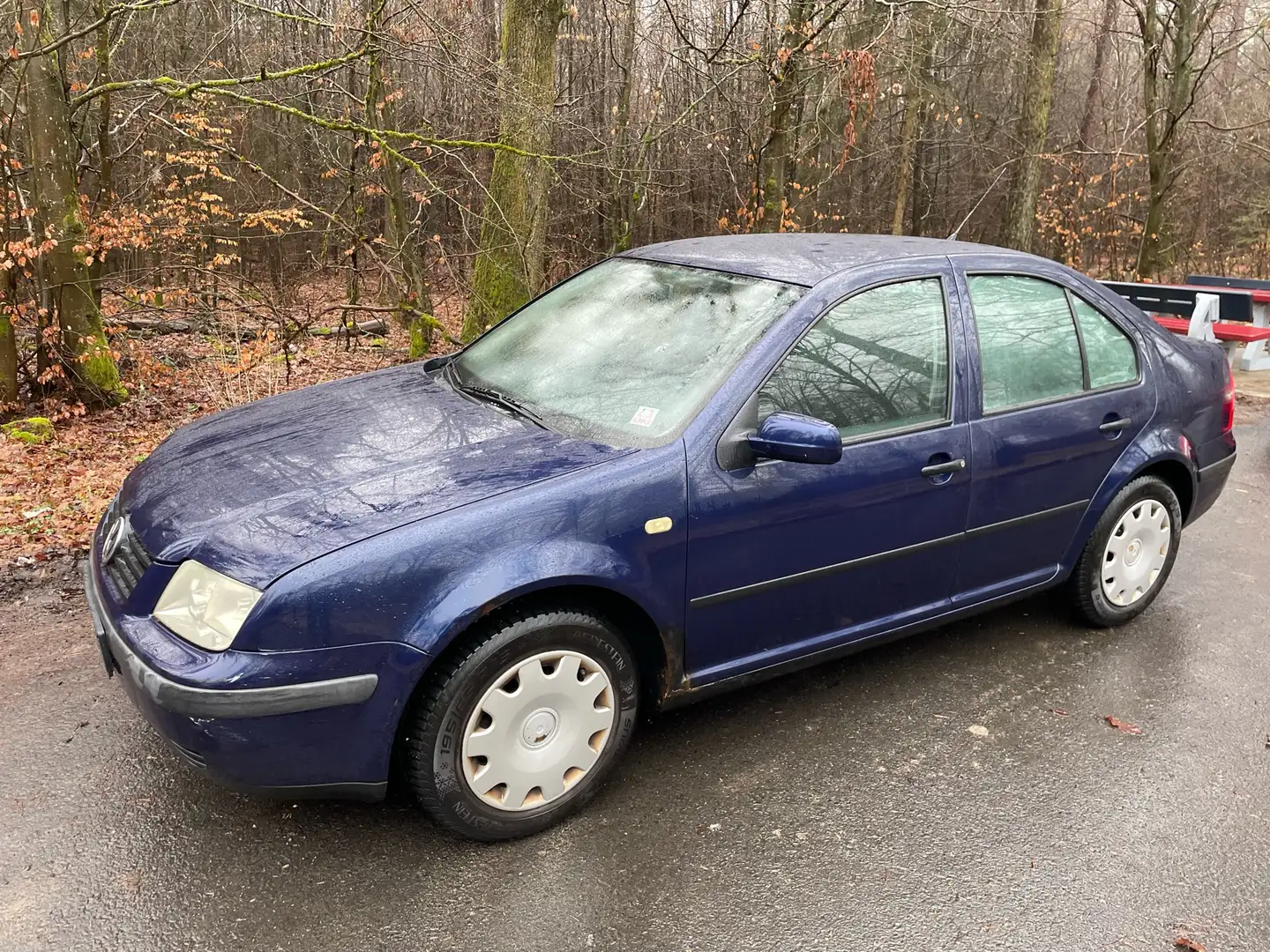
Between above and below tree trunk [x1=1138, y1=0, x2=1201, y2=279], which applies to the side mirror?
below

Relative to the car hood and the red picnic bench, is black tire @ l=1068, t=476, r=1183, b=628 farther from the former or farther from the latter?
the red picnic bench

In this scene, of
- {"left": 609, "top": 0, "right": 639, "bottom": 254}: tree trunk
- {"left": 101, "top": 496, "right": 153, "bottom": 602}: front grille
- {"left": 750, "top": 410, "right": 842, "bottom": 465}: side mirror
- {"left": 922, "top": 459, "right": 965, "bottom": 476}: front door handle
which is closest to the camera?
{"left": 101, "top": 496, "right": 153, "bottom": 602}: front grille

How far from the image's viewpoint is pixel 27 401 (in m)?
7.46

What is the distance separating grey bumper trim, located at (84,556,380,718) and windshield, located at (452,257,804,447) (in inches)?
41.1

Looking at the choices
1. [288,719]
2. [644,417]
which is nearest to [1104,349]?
[644,417]

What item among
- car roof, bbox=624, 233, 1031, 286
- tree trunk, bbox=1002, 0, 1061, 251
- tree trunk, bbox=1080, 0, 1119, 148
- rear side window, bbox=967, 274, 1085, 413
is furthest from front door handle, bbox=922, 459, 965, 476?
tree trunk, bbox=1080, 0, 1119, 148

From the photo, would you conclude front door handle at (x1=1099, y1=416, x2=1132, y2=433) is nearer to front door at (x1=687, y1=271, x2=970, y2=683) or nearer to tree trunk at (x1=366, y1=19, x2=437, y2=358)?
front door at (x1=687, y1=271, x2=970, y2=683)

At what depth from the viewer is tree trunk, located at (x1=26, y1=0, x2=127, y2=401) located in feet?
22.8

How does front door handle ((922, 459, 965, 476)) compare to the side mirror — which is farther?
front door handle ((922, 459, 965, 476))

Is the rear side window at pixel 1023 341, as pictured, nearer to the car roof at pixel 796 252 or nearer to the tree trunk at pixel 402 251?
the car roof at pixel 796 252

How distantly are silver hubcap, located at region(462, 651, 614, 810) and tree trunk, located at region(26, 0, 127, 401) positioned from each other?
625 centimetres

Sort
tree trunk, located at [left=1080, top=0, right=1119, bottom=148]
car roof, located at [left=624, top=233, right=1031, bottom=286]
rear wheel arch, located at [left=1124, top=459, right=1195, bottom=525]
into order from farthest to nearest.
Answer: tree trunk, located at [left=1080, top=0, right=1119, bottom=148]
rear wheel arch, located at [left=1124, top=459, right=1195, bottom=525]
car roof, located at [left=624, top=233, right=1031, bottom=286]

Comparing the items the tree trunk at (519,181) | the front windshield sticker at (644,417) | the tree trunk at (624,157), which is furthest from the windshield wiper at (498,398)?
the tree trunk at (624,157)

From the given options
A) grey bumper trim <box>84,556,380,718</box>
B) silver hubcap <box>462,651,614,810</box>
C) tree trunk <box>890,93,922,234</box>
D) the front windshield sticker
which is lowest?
silver hubcap <box>462,651,614,810</box>
